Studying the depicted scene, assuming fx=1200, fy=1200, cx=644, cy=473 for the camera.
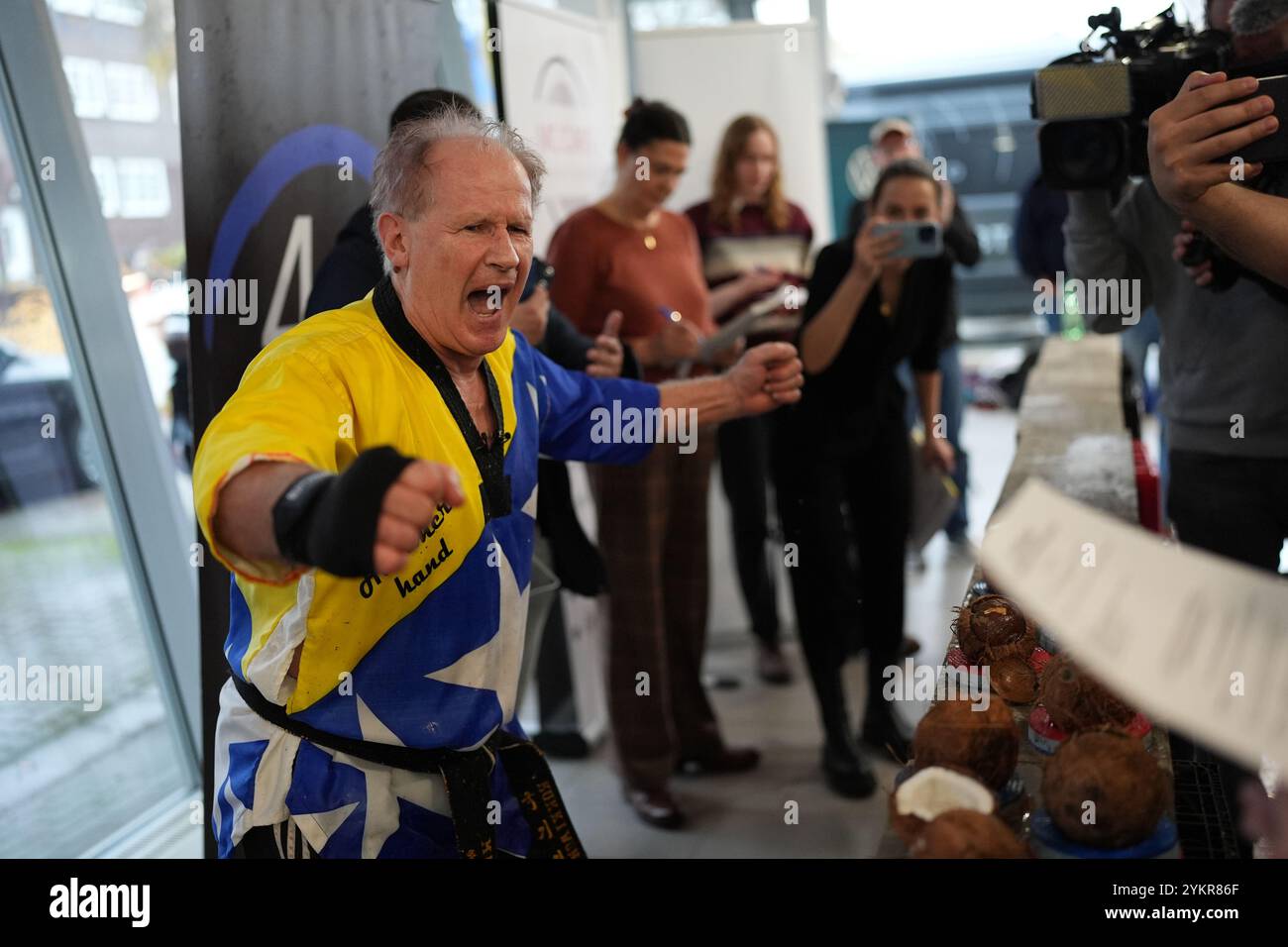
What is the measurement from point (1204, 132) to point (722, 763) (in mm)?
2352

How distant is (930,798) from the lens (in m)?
1.05

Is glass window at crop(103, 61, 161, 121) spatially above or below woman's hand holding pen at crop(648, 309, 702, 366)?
above

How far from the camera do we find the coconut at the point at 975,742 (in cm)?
112

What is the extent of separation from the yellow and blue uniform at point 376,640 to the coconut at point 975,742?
56 centimetres

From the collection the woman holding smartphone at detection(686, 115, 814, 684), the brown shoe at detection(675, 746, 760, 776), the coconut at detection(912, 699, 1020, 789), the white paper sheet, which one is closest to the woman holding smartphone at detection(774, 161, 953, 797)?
the brown shoe at detection(675, 746, 760, 776)

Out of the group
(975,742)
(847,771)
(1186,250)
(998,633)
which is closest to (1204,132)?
(1186,250)

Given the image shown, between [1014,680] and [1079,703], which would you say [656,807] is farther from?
[1079,703]

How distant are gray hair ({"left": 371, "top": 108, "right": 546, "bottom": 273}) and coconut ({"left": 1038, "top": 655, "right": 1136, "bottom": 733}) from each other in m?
0.86

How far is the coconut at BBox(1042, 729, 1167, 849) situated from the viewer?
1021mm

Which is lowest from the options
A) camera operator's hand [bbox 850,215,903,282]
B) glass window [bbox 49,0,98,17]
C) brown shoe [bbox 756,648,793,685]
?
brown shoe [bbox 756,648,793,685]

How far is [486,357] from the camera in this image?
1.53 metres

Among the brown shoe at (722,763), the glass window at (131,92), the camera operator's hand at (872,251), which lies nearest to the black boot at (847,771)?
the brown shoe at (722,763)

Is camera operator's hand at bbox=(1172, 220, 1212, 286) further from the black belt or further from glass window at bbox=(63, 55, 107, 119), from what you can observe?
glass window at bbox=(63, 55, 107, 119)
